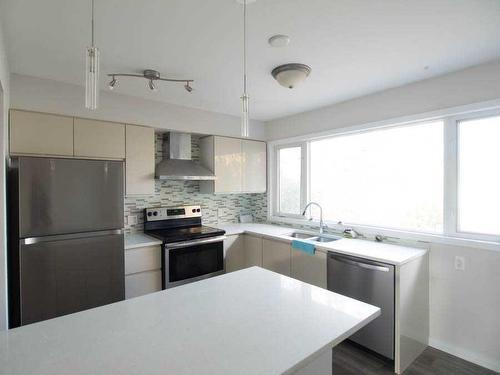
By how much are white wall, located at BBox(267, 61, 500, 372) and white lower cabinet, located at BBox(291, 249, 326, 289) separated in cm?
94

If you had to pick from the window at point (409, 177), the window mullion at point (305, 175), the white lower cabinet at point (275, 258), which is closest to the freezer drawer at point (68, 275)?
the white lower cabinet at point (275, 258)

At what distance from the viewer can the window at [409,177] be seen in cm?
220

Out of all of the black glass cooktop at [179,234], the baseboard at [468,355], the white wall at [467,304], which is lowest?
the baseboard at [468,355]

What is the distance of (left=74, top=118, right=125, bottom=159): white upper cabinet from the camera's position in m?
2.54

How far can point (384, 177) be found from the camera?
113 inches

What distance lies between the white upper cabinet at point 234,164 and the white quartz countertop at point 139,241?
0.99 metres

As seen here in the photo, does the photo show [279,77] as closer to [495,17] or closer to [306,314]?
[495,17]

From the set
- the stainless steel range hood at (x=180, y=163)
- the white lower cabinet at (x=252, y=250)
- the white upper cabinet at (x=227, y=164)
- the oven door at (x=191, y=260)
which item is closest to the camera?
the oven door at (x=191, y=260)

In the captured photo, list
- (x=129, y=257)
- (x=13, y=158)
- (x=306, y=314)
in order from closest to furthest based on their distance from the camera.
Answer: (x=306, y=314) → (x=13, y=158) → (x=129, y=257)

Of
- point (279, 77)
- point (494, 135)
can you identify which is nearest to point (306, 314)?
point (279, 77)

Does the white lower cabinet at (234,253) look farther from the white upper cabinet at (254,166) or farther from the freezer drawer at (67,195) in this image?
the freezer drawer at (67,195)

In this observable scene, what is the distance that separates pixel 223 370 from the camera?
2.75 feet

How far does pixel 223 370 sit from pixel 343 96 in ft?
9.10

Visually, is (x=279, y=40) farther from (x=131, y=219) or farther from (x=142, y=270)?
(x=131, y=219)
